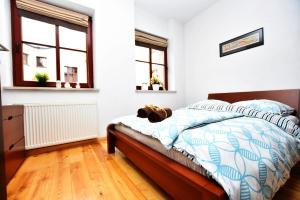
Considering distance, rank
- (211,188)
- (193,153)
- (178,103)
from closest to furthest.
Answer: (211,188) → (193,153) → (178,103)

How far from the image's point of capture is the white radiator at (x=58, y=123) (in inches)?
73.3

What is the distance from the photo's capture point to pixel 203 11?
3.17m

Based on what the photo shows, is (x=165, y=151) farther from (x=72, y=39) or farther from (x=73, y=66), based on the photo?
(x=72, y=39)

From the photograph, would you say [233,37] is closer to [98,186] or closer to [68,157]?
[98,186]

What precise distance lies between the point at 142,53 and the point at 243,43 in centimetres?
202

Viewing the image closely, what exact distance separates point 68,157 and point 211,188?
70.8 inches

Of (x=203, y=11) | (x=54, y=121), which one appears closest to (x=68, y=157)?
(x=54, y=121)

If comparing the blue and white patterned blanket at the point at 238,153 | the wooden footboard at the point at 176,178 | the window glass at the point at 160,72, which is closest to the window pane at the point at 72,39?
the window glass at the point at 160,72

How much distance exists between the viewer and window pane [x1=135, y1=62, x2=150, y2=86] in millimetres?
3312

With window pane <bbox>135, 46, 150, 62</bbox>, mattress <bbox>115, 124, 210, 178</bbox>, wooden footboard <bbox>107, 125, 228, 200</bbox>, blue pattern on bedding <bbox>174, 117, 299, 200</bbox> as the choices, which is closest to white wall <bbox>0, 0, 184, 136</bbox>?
window pane <bbox>135, 46, 150, 62</bbox>

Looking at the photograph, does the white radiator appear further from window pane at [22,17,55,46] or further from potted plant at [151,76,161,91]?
potted plant at [151,76,161,91]

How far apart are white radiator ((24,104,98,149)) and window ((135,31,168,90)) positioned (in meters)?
1.35

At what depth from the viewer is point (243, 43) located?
2.46 m

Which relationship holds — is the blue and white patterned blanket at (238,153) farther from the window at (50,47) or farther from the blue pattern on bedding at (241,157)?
the window at (50,47)
